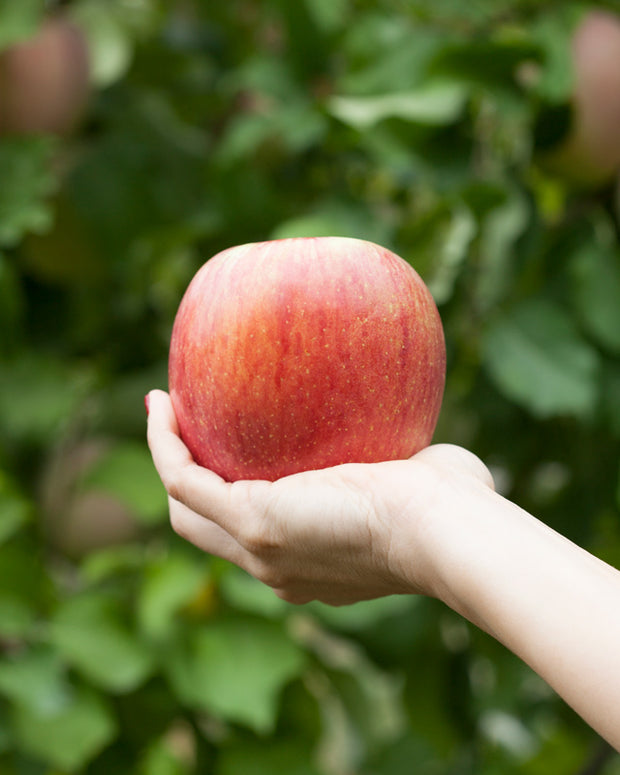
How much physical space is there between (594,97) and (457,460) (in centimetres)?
52

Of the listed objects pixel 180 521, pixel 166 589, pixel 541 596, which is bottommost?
pixel 166 589

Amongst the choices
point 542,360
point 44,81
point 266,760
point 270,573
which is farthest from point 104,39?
point 266,760

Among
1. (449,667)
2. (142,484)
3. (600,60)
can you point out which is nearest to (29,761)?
(142,484)

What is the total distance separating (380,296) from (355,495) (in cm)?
12

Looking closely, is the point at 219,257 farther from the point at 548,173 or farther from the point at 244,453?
the point at 548,173

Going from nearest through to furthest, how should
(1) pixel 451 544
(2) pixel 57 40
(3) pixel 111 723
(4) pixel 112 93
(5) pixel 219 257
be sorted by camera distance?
(1) pixel 451 544 < (5) pixel 219 257 < (3) pixel 111 723 < (2) pixel 57 40 < (4) pixel 112 93

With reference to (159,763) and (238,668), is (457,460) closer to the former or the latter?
(238,668)

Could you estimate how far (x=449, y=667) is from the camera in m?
1.12

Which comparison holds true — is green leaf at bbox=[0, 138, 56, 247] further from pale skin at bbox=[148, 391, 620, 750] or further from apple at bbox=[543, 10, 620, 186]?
apple at bbox=[543, 10, 620, 186]

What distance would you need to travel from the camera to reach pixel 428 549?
1.48 ft

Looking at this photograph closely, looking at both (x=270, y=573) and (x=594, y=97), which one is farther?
(x=594, y=97)

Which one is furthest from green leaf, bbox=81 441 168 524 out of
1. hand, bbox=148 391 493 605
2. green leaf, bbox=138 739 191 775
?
hand, bbox=148 391 493 605

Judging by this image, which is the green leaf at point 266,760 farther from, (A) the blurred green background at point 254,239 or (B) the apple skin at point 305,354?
(B) the apple skin at point 305,354

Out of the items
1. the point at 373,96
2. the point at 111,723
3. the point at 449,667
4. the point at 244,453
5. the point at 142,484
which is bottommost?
the point at 449,667
